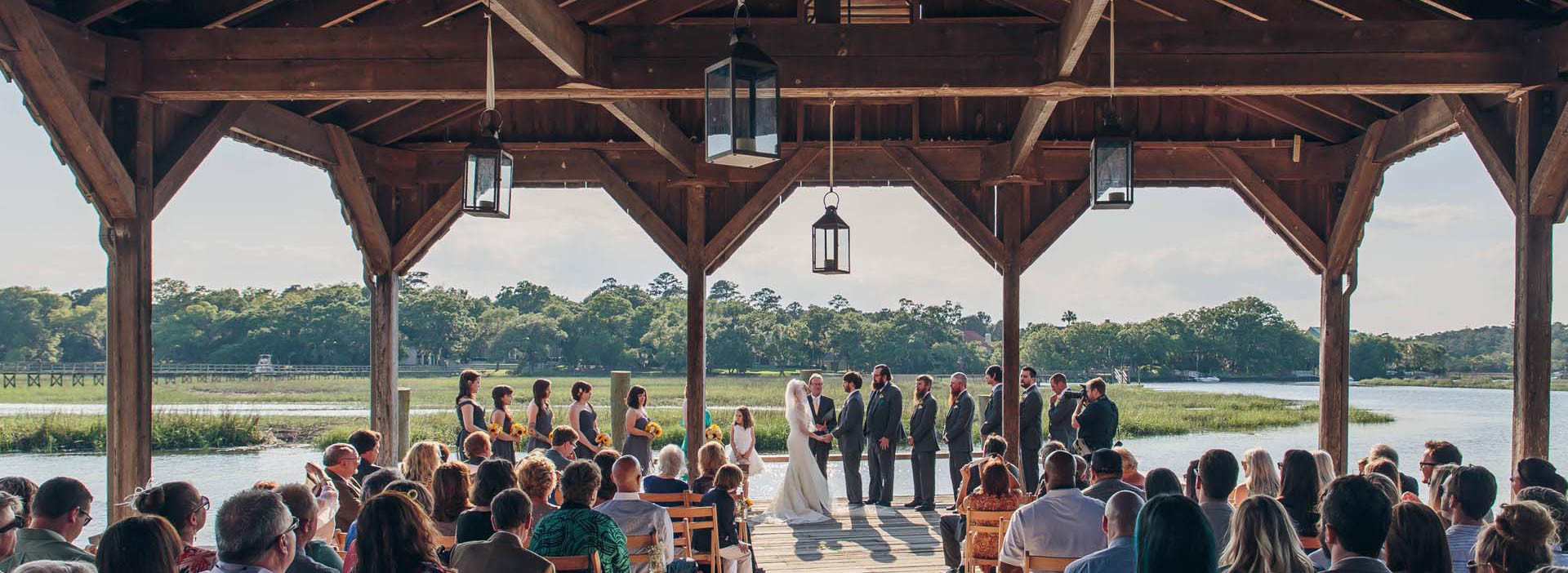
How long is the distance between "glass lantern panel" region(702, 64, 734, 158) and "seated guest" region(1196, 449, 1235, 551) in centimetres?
201

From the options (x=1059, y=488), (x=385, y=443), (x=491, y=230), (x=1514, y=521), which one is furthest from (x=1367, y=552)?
(x=491, y=230)

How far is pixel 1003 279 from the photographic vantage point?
352 inches

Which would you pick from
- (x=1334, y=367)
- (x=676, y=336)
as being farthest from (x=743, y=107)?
(x=676, y=336)

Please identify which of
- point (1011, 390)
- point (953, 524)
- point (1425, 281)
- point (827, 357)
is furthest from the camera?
point (827, 357)

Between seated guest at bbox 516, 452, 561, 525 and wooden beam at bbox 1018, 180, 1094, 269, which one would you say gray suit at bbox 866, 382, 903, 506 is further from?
seated guest at bbox 516, 452, 561, 525

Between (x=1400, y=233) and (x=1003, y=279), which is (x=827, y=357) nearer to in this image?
(x=1400, y=233)

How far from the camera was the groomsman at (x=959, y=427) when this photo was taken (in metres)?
8.67

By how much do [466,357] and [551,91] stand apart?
105 feet

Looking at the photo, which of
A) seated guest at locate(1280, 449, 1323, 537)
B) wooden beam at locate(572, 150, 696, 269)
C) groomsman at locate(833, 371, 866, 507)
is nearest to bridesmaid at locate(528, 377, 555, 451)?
wooden beam at locate(572, 150, 696, 269)

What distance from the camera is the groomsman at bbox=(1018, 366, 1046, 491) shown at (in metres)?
8.93

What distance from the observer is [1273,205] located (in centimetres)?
897

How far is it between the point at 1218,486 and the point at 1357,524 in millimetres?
1208

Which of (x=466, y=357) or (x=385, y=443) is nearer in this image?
(x=385, y=443)

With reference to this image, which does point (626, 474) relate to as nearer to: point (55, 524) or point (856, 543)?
point (55, 524)
